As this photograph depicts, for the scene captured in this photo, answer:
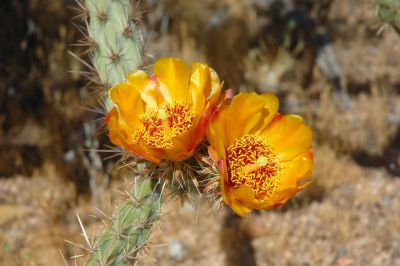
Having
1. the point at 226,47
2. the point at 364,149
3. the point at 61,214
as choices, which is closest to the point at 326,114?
the point at 364,149

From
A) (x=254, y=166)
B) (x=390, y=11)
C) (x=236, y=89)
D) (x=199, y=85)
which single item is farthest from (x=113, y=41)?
(x=236, y=89)

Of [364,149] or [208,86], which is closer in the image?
[208,86]

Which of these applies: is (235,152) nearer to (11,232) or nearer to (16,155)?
(11,232)

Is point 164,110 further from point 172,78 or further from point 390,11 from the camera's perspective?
point 390,11

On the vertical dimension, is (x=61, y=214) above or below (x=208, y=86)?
below

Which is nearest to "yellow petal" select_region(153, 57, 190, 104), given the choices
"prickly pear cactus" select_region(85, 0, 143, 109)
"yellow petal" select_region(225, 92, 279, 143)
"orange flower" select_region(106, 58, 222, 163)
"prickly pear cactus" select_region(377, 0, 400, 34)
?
"orange flower" select_region(106, 58, 222, 163)

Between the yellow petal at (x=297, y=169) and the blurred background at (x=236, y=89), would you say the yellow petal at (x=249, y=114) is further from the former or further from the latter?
the blurred background at (x=236, y=89)
